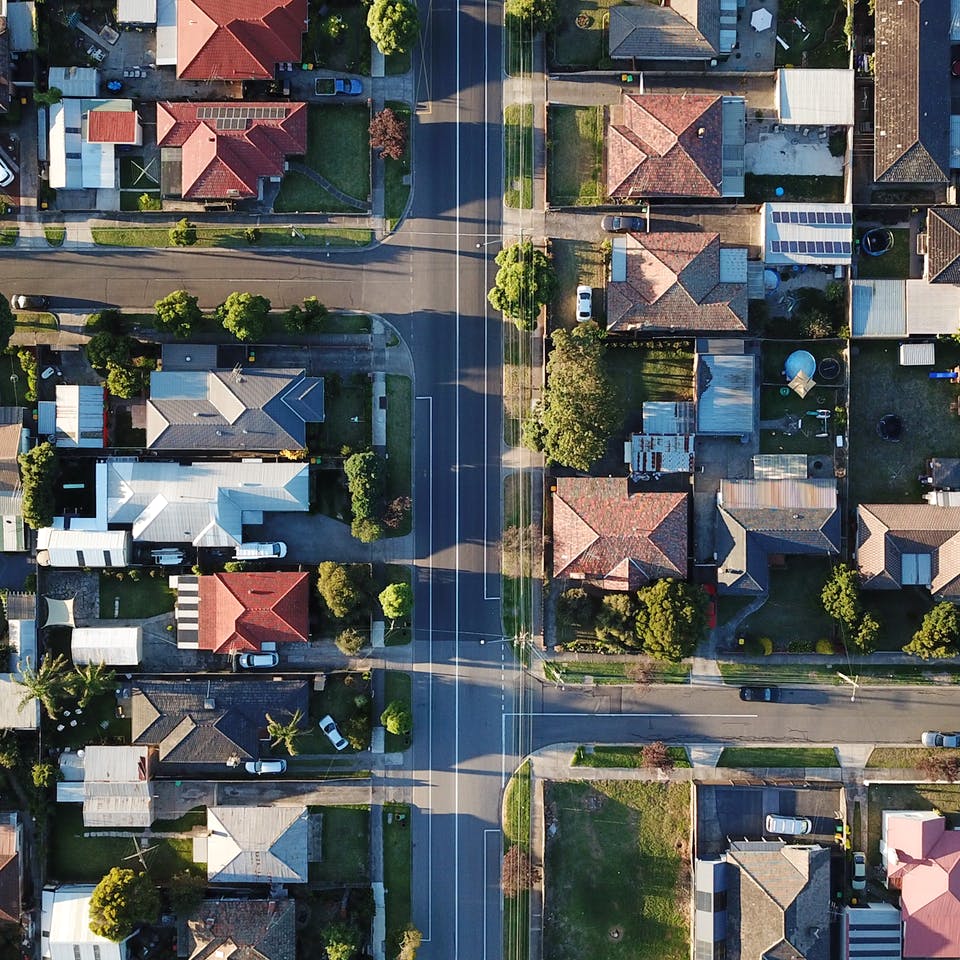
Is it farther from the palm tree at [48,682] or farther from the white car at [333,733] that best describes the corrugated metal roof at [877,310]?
the palm tree at [48,682]

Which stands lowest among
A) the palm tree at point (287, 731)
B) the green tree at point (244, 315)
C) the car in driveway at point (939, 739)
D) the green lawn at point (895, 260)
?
the car in driveway at point (939, 739)

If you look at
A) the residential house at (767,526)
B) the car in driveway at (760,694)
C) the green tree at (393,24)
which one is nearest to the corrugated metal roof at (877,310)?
the residential house at (767,526)

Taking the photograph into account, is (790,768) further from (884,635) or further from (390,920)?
(390,920)

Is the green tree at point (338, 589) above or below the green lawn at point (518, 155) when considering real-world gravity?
below

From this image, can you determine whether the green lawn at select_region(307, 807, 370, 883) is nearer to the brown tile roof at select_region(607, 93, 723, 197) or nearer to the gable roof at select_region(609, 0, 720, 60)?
the brown tile roof at select_region(607, 93, 723, 197)

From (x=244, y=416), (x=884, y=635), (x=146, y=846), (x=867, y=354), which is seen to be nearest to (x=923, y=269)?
(x=867, y=354)
